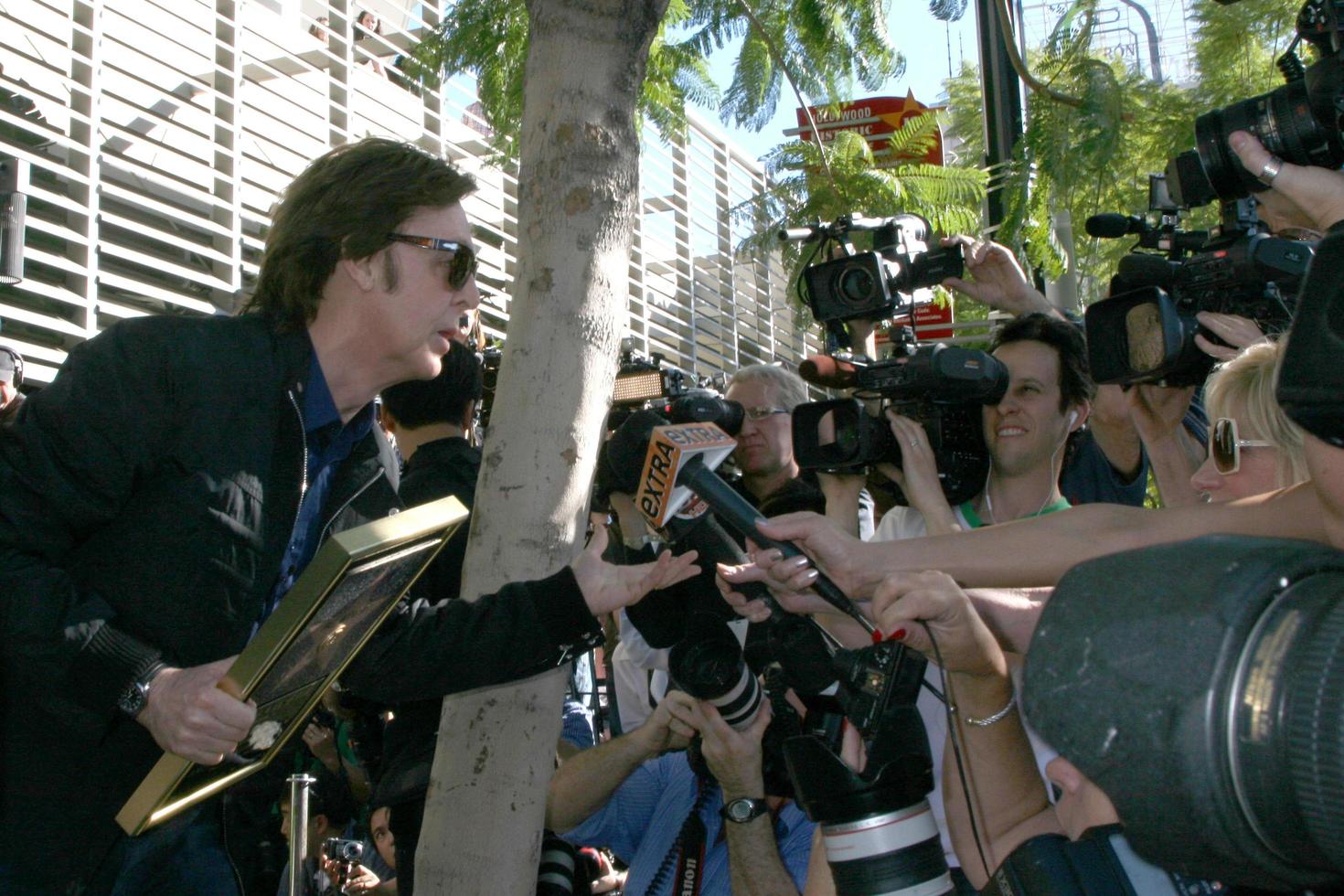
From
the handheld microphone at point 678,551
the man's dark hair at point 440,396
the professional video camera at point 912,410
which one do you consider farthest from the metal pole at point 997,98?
the handheld microphone at point 678,551

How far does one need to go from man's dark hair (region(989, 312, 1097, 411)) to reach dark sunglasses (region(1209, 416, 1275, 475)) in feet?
2.69

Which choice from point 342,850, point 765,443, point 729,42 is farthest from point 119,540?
point 729,42

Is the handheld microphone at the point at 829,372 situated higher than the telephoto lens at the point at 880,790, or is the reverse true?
the handheld microphone at the point at 829,372

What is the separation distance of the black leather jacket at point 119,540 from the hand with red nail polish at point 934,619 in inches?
47.8

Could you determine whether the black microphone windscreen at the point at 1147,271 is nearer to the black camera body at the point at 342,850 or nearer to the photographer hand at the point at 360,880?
the black camera body at the point at 342,850

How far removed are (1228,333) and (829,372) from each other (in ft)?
3.33

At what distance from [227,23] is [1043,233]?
6.44 m

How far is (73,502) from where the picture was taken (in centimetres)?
225

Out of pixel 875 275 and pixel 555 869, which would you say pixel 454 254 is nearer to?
pixel 875 275

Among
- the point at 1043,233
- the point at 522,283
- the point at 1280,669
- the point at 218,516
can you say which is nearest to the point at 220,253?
the point at 1043,233

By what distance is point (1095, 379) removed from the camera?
3.26 meters

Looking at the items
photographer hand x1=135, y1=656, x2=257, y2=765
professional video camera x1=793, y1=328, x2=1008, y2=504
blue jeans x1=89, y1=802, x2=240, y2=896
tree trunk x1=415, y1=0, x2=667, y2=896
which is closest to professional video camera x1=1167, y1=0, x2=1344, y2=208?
professional video camera x1=793, y1=328, x2=1008, y2=504

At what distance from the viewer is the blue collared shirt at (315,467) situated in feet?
8.68

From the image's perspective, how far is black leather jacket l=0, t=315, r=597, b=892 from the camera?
2.17 metres
